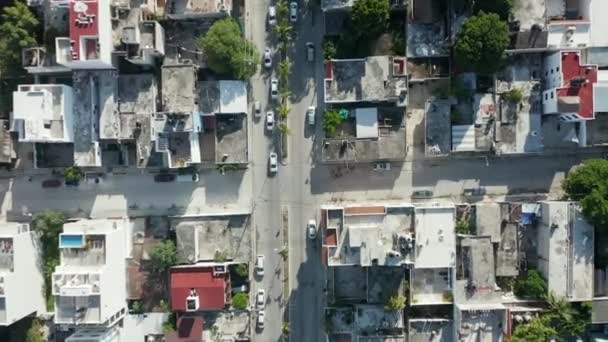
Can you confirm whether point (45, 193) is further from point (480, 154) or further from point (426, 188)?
point (480, 154)

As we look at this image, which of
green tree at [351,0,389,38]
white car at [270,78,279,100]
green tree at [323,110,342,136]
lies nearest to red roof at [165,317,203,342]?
green tree at [323,110,342,136]

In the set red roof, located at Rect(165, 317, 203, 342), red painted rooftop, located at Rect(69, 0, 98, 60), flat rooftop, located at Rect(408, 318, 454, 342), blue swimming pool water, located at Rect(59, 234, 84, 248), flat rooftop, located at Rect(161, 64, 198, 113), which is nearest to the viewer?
red painted rooftop, located at Rect(69, 0, 98, 60)

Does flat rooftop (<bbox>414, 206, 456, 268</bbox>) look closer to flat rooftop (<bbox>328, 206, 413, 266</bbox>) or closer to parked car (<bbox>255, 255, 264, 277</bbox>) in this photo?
flat rooftop (<bbox>328, 206, 413, 266</bbox>)

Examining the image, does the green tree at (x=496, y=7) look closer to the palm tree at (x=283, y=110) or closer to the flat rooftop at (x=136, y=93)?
the palm tree at (x=283, y=110)

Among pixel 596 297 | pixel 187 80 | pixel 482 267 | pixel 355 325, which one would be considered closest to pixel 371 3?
pixel 187 80

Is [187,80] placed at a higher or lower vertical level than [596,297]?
higher

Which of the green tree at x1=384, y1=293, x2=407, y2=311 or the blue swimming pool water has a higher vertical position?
the blue swimming pool water
